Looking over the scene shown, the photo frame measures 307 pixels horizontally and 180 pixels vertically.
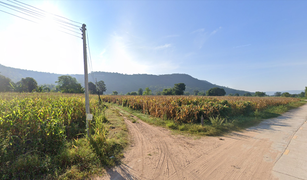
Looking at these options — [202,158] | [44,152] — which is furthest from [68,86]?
[202,158]

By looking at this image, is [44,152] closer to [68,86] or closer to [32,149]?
[32,149]

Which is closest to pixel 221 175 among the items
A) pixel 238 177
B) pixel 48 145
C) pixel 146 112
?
pixel 238 177

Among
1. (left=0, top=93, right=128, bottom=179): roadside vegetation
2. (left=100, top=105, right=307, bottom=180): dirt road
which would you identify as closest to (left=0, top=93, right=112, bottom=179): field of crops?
(left=0, top=93, right=128, bottom=179): roadside vegetation

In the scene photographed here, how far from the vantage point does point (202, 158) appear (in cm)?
390

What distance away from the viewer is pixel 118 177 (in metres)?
3.04

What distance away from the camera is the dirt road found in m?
3.11

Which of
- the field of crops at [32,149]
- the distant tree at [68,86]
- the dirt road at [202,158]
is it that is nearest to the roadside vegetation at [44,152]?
the field of crops at [32,149]

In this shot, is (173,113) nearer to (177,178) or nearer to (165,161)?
(165,161)

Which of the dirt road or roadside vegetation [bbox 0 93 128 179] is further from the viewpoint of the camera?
the dirt road

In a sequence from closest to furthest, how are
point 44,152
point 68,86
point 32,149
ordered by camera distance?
point 32,149 < point 44,152 < point 68,86

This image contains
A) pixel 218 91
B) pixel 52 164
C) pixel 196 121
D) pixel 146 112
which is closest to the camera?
pixel 52 164

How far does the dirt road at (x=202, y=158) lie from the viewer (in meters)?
3.11

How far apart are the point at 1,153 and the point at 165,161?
4518 millimetres

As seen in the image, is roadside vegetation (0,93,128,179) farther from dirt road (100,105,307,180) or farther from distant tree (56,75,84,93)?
distant tree (56,75,84,93)
